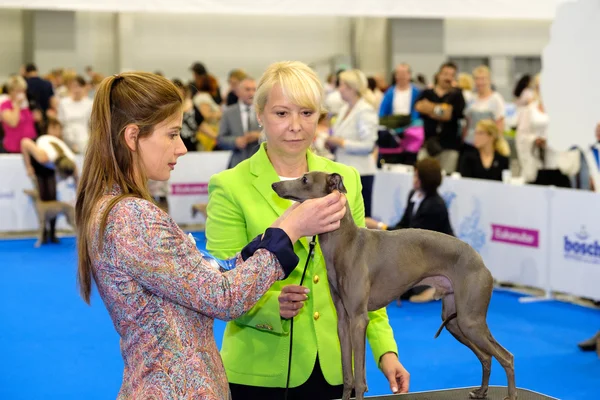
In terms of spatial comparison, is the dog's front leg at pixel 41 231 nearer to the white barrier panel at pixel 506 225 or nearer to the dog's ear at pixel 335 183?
the white barrier panel at pixel 506 225

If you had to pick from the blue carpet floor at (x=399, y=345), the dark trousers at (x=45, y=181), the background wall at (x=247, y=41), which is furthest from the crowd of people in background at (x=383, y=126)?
the background wall at (x=247, y=41)

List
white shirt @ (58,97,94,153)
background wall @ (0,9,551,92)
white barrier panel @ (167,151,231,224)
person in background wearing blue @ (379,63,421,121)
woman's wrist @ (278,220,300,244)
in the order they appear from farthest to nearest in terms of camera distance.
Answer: background wall @ (0,9,551,92), white shirt @ (58,97,94,153), white barrier panel @ (167,151,231,224), person in background wearing blue @ (379,63,421,121), woman's wrist @ (278,220,300,244)

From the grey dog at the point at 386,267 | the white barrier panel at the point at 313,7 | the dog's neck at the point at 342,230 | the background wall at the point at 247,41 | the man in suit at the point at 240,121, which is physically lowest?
the grey dog at the point at 386,267

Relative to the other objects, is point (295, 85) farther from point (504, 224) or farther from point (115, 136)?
point (504, 224)

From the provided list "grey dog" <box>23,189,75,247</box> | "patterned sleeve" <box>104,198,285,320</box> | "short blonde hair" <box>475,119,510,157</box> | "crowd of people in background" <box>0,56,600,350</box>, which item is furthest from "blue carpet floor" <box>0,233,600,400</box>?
"patterned sleeve" <box>104,198,285,320</box>

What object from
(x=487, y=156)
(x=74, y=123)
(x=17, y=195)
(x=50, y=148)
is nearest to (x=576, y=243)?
(x=487, y=156)

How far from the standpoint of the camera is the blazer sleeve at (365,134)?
8.51 m

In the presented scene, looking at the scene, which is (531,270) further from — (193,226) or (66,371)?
(193,226)

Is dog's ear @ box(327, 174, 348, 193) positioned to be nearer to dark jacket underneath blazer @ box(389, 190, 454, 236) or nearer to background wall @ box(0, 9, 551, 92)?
dark jacket underneath blazer @ box(389, 190, 454, 236)

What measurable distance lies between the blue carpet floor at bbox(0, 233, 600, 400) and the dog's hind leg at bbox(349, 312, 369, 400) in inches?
135

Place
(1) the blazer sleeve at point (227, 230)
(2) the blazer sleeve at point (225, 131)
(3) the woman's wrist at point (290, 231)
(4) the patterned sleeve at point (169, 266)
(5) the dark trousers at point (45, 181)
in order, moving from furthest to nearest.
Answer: (5) the dark trousers at point (45, 181), (2) the blazer sleeve at point (225, 131), (1) the blazer sleeve at point (227, 230), (3) the woman's wrist at point (290, 231), (4) the patterned sleeve at point (169, 266)

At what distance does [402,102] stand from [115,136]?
390 inches

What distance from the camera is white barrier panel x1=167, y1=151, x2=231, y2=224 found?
463 inches

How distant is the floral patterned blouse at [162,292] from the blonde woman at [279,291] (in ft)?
1.88
